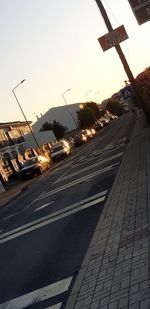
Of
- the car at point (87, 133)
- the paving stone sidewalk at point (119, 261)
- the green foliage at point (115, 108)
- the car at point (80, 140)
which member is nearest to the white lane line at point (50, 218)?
the paving stone sidewalk at point (119, 261)

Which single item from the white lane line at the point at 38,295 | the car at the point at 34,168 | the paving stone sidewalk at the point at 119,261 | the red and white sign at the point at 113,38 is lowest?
the white lane line at the point at 38,295

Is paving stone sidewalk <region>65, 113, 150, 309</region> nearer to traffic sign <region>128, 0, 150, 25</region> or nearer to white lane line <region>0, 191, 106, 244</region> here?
white lane line <region>0, 191, 106, 244</region>

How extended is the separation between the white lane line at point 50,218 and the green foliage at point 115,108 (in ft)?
461

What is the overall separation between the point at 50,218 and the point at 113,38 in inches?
433

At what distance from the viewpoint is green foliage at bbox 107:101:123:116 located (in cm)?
15512

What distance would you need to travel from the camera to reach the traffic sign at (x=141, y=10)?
10.2 m

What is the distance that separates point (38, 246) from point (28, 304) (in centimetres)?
361

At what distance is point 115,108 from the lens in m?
155

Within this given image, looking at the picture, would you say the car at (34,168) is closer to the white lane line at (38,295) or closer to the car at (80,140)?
the car at (80,140)

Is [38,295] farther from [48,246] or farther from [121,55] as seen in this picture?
[121,55]

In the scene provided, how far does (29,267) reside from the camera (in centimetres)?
1010

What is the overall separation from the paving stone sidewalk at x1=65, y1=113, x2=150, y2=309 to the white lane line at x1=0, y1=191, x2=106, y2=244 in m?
1.83

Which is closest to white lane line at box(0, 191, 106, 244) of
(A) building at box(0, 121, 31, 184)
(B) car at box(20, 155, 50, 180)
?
(B) car at box(20, 155, 50, 180)

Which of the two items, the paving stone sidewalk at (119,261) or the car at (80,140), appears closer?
the paving stone sidewalk at (119,261)
